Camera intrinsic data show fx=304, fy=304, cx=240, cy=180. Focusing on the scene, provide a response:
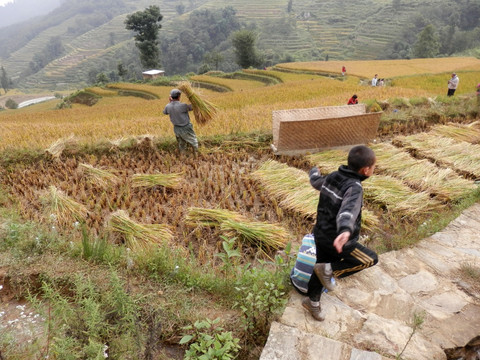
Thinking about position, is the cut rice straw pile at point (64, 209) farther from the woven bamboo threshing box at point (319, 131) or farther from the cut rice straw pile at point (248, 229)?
the woven bamboo threshing box at point (319, 131)

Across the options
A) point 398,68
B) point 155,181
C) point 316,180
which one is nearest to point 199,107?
point 155,181

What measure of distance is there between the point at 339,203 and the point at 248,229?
124cm

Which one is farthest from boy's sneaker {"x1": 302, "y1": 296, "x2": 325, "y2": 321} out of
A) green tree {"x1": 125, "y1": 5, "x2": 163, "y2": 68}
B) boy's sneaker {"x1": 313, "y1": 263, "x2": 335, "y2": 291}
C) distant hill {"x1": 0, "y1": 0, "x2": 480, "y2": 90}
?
distant hill {"x1": 0, "y1": 0, "x2": 480, "y2": 90}

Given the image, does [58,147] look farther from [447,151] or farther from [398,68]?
[398,68]

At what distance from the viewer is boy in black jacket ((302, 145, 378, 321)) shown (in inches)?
72.5

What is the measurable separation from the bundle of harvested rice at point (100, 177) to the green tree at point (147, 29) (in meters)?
29.5

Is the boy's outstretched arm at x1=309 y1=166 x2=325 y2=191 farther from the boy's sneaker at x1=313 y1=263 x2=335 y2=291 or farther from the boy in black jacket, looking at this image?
the boy's sneaker at x1=313 y1=263 x2=335 y2=291

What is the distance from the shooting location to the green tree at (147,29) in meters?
29.7

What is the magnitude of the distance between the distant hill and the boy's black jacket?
4441 cm

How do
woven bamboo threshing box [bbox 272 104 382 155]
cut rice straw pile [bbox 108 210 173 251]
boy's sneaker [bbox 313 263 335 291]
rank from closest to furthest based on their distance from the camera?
boy's sneaker [bbox 313 263 335 291] → cut rice straw pile [bbox 108 210 173 251] → woven bamboo threshing box [bbox 272 104 382 155]

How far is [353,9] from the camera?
235 ft

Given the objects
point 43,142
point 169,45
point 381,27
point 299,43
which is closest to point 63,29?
point 169,45

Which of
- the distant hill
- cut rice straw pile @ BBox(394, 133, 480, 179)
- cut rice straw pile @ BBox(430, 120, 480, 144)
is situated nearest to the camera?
cut rice straw pile @ BBox(394, 133, 480, 179)

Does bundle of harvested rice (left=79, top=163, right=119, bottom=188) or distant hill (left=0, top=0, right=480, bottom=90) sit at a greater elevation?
distant hill (left=0, top=0, right=480, bottom=90)
